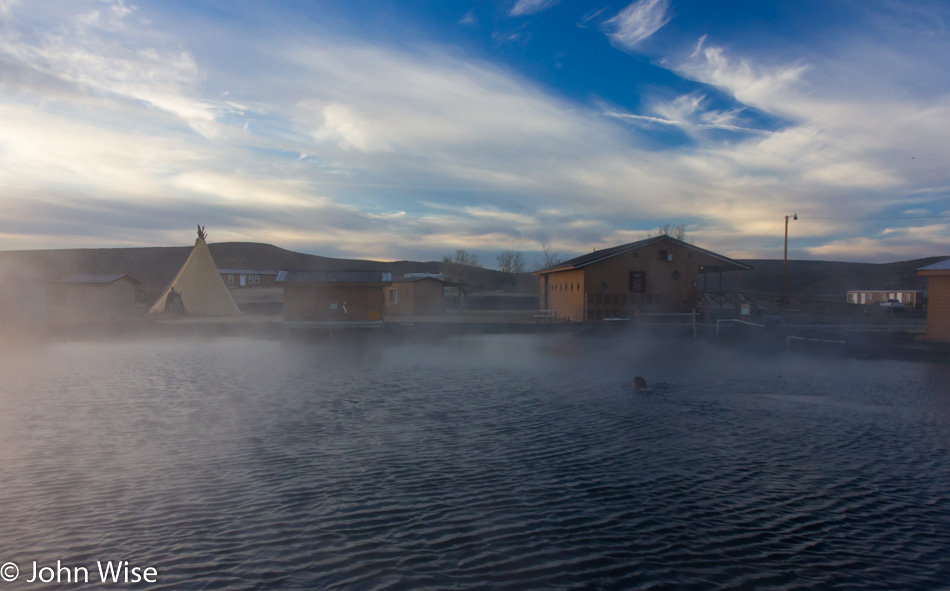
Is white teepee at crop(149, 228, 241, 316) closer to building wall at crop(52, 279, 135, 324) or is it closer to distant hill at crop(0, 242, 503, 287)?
building wall at crop(52, 279, 135, 324)

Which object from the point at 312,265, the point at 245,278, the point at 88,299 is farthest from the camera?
the point at 312,265

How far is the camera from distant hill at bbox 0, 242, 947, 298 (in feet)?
282

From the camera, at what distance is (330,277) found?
3128cm

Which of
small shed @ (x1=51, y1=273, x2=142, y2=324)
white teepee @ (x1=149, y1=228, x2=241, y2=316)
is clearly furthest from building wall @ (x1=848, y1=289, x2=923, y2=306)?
small shed @ (x1=51, y1=273, x2=142, y2=324)

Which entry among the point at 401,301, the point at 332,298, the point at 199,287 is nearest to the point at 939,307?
the point at 332,298

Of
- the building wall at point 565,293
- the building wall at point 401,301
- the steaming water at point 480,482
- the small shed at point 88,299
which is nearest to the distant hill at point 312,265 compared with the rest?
the building wall at point 401,301

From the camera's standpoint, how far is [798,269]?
343 ft

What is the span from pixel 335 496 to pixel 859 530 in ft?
18.6

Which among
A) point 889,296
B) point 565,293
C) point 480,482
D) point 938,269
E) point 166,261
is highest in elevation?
point 166,261

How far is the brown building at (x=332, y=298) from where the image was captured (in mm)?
31500

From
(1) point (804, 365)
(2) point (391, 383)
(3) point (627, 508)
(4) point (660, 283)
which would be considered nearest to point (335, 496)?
(3) point (627, 508)

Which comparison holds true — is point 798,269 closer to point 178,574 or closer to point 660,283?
point 660,283

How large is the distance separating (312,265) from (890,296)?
98591 millimetres

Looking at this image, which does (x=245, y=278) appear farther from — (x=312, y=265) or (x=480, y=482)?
(x=480, y=482)
